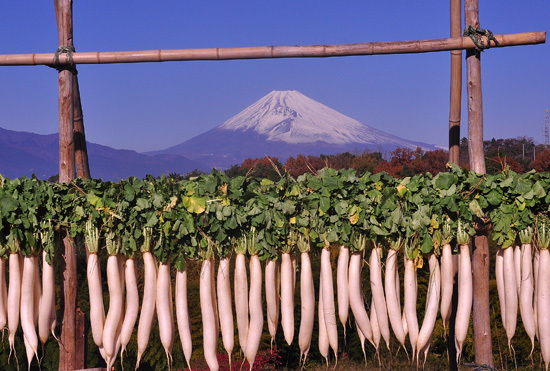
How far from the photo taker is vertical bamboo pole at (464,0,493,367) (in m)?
4.52

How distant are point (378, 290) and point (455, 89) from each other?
2.10 meters

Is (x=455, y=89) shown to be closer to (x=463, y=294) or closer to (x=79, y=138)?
(x=463, y=294)

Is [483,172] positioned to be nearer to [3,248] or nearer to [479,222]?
[479,222]

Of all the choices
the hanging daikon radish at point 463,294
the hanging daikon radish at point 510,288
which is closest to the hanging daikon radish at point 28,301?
the hanging daikon radish at point 463,294

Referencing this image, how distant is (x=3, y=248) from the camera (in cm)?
441

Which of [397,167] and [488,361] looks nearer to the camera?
[488,361]

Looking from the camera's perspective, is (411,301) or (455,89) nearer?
(411,301)

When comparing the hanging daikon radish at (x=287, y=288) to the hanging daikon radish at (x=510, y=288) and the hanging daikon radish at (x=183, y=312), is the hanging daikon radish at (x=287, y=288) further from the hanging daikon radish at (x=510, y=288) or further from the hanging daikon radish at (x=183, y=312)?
the hanging daikon radish at (x=510, y=288)

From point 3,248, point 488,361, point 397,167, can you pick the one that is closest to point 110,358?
point 3,248

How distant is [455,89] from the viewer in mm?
5242

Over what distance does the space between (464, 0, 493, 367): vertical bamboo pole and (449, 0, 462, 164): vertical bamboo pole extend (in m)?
0.60

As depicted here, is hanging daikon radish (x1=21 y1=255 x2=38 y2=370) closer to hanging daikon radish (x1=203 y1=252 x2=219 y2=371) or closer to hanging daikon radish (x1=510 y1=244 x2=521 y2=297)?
hanging daikon radish (x1=203 y1=252 x2=219 y2=371)

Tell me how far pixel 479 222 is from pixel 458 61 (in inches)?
67.7

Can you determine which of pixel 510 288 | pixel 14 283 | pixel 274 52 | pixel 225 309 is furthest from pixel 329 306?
pixel 14 283
